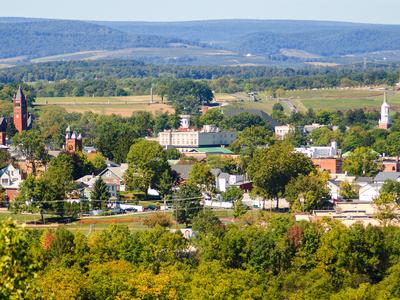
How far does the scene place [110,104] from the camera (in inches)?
5453

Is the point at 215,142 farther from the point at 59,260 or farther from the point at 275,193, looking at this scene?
the point at 59,260

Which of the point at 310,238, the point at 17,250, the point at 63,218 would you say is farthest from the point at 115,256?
the point at 17,250

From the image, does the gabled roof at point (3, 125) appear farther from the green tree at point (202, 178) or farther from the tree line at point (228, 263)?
the tree line at point (228, 263)

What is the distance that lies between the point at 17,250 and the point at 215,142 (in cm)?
8082

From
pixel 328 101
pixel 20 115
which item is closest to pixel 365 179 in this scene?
pixel 20 115

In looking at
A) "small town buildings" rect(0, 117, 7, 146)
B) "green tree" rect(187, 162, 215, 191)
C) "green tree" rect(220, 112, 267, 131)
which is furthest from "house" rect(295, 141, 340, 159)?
"small town buildings" rect(0, 117, 7, 146)

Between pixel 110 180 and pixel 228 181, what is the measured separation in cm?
663

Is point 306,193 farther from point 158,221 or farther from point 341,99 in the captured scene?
point 341,99

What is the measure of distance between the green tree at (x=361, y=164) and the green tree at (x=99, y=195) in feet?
59.6

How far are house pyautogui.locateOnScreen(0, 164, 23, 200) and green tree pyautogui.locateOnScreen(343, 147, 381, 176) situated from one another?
18753mm

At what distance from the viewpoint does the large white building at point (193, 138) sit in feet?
Answer: 310

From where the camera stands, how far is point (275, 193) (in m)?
63.1

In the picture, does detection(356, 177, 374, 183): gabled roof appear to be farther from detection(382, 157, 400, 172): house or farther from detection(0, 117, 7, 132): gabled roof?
detection(0, 117, 7, 132): gabled roof

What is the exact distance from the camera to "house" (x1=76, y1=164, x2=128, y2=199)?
6510cm
